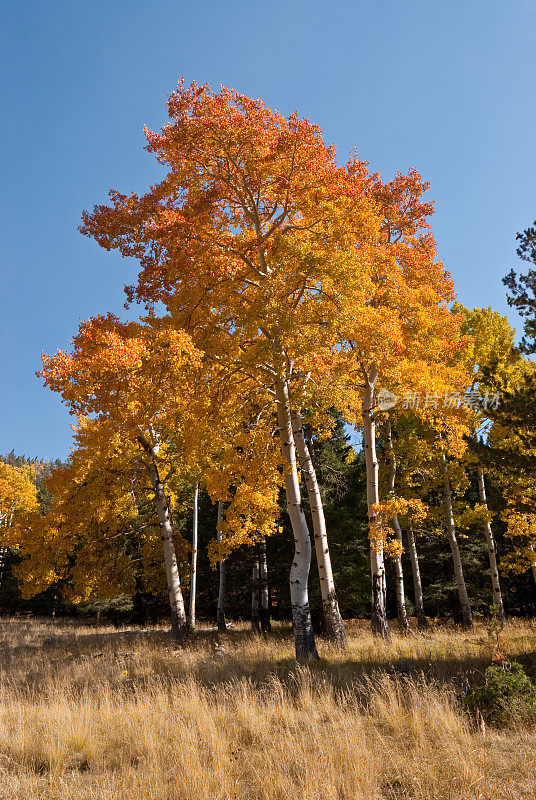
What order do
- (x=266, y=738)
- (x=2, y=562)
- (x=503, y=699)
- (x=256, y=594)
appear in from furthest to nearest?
(x=2, y=562) < (x=256, y=594) < (x=503, y=699) < (x=266, y=738)

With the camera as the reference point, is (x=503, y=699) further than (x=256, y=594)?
No

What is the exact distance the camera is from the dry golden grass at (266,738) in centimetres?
424

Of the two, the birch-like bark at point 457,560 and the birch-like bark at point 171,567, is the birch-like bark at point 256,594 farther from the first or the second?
the birch-like bark at point 457,560

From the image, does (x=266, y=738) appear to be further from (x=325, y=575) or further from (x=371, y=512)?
(x=371, y=512)

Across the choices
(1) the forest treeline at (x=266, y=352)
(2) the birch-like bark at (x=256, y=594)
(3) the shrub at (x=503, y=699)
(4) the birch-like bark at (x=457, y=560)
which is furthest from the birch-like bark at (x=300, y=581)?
(4) the birch-like bark at (x=457, y=560)

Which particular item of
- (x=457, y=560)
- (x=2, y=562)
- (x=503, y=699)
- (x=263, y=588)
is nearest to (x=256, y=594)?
(x=263, y=588)

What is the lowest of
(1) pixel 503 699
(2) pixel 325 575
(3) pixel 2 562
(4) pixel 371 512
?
(1) pixel 503 699

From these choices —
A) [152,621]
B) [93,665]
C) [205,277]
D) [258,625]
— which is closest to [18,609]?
[152,621]

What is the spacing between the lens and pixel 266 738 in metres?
5.43

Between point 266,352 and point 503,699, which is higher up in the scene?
point 266,352

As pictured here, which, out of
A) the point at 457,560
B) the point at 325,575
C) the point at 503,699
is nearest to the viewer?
the point at 503,699

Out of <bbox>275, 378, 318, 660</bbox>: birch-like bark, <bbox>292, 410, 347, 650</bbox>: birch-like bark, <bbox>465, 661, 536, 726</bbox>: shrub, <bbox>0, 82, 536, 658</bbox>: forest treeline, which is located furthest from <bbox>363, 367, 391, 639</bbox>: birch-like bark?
<bbox>465, 661, 536, 726</bbox>: shrub

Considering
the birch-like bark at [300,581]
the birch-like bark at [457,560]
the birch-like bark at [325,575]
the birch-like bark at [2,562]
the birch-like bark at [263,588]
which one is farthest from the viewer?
the birch-like bark at [2,562]

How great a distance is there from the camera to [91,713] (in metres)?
6.56
